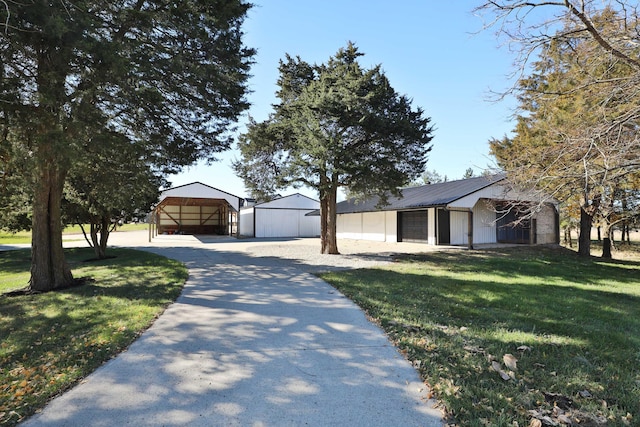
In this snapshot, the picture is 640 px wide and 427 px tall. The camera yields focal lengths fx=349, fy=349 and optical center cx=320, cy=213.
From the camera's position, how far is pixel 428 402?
2863 millimetres

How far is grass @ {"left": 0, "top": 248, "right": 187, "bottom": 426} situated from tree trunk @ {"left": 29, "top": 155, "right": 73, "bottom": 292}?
643 mm

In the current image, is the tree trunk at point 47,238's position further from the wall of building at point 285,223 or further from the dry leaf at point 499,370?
the wall of building at point 285,223

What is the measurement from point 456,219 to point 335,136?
1129 centimetres

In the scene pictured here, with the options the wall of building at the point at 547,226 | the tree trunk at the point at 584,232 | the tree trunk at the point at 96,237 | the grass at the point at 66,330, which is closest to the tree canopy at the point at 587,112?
the grass at the point at 66,330

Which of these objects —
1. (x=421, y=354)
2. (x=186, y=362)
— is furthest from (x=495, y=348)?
(x=186, y=362)

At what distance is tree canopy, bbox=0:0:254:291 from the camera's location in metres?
5.64

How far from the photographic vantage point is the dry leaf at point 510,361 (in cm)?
351

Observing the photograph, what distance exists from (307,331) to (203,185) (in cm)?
2589

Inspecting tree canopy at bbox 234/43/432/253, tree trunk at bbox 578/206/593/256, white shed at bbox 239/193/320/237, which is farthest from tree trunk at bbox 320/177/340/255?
white shed at bbox 239/193/320/237

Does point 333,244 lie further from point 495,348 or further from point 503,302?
point 495,348

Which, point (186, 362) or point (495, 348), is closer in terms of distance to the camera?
point (186, 362)

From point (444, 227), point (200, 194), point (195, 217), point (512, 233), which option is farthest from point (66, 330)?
point (195, 217)

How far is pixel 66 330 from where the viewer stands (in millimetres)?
4945

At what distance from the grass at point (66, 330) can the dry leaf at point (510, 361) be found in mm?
4215
